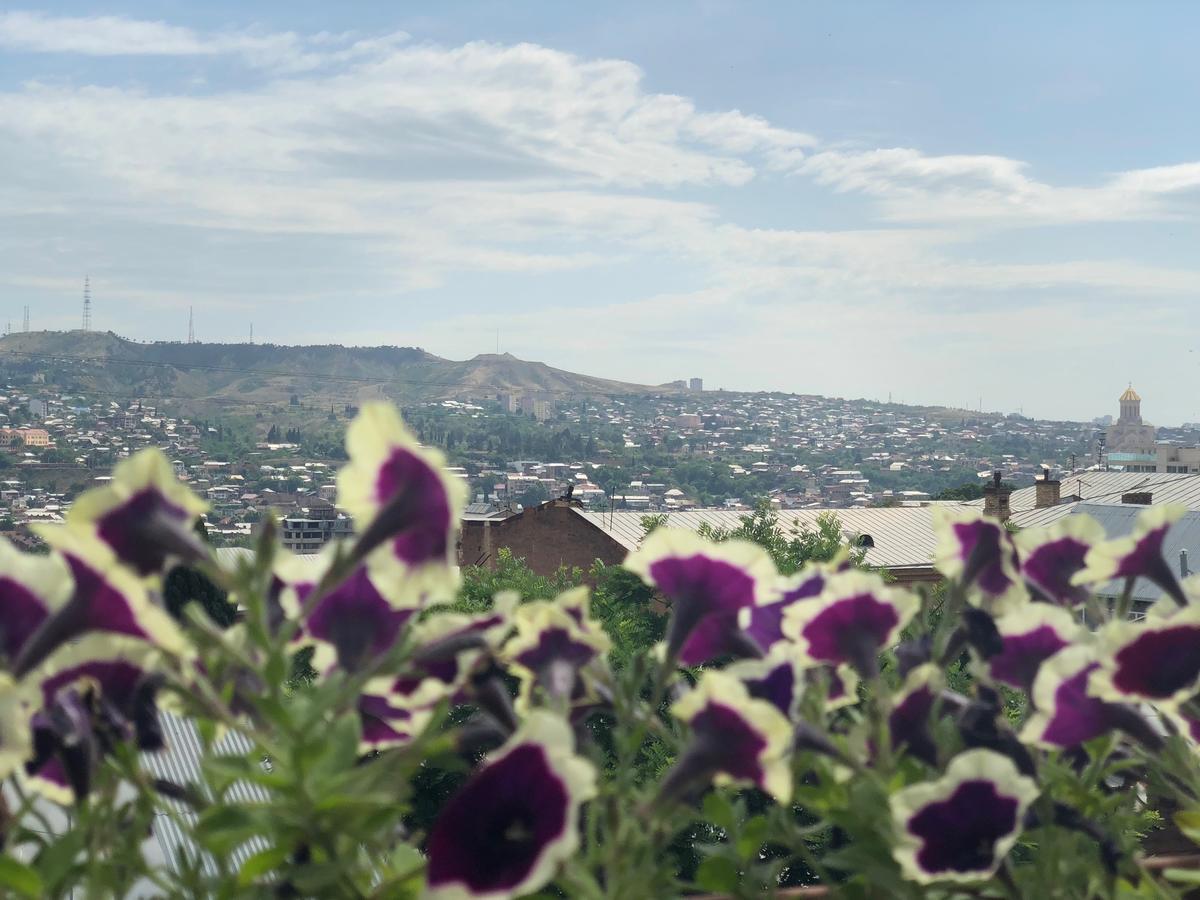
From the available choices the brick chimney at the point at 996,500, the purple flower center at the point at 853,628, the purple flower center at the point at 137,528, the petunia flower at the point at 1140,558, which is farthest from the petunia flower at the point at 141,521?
the brick chimney at the point at 996,500

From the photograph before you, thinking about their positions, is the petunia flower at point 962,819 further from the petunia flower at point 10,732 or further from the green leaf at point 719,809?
the petunia flower at point 10,732

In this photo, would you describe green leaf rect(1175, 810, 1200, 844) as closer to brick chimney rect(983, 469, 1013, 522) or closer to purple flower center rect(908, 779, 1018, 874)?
purple flower center rect(908, 779, 1018, 874)

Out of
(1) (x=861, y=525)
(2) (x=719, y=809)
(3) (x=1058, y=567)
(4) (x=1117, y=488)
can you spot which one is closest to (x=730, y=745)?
(2) (x=719, y=809)

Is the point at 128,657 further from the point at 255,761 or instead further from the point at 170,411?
the point at 170,411

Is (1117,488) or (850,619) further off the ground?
(850,619)

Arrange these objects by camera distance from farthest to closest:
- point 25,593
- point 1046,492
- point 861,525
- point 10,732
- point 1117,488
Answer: point 1117,488
point 1046,492
point 861,525
point 25,593
point 10,732

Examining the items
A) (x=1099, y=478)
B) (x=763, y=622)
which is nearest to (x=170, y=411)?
(x=1099, y=478)

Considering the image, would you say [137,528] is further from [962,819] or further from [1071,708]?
[1071,708]

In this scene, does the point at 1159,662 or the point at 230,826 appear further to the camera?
the point at 1159,662

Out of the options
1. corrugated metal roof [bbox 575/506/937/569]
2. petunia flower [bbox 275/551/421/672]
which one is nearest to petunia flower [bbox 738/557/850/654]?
petunia flower [bbox 275/551/421/672]
